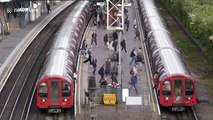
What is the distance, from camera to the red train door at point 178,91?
118ft

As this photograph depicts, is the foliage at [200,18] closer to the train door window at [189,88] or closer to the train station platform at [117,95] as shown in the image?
the train station platform at [117,95]

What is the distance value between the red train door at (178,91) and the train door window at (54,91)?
7.07 m

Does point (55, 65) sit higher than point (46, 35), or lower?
higher

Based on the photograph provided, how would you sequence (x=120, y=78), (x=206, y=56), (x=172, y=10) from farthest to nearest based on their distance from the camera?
(x=172, y=10), (x=206, y=56), (x=120, y=78)

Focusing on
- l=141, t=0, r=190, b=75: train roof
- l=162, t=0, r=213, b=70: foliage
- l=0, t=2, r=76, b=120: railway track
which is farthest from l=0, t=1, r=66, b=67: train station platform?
l=162, t=0, r=213, b=70: foliage

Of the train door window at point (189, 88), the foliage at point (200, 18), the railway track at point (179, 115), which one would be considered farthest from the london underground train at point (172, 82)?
the foliage at point (200, 18)

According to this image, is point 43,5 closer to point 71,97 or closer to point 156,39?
point 156,39

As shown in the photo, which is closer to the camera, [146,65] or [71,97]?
[71,97]

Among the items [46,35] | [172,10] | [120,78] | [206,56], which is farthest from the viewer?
[172,10]

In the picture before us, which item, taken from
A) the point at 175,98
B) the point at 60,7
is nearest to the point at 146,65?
the point at 175,98

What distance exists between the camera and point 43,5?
8262 cm

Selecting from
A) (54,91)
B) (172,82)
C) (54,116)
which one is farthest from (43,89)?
(172,82)

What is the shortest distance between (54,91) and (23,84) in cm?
902

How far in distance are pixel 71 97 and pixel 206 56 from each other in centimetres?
1841
